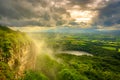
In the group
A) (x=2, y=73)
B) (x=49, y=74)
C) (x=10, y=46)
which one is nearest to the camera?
(x=2, y=73)

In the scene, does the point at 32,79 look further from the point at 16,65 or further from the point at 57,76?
the point at 57,76

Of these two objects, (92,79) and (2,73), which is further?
(92,79)

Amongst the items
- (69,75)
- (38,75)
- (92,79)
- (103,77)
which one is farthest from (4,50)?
(103,77)

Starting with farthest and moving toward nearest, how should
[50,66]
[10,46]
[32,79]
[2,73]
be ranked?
1. [50,66]
2. [32,79]
3. [10,46]
4. [2,73]

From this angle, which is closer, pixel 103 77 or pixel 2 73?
pixel 2 73

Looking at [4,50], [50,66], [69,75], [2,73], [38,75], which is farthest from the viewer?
[50,66]

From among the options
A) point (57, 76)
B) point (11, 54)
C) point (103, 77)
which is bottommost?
point (103, 77)

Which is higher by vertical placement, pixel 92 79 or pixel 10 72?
pixel 10 72

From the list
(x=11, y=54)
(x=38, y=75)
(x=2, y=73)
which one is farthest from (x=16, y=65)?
(x=38, y=75)

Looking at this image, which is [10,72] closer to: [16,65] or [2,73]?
[2,73]
